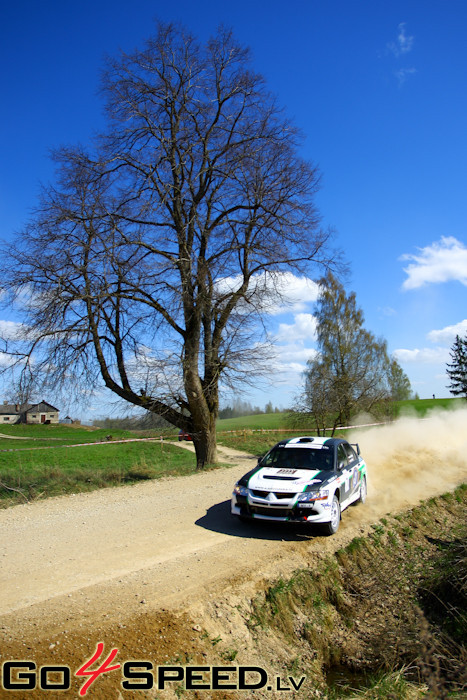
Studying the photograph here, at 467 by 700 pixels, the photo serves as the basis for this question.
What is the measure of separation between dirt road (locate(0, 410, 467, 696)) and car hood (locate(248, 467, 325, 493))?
0.96 meters

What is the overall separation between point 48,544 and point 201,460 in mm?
10498

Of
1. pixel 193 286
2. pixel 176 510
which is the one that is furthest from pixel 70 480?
pixel 193 286

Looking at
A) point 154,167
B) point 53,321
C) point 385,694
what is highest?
point 154,167

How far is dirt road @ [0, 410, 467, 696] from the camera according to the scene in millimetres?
5945

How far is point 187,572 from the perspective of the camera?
7086 millimetres

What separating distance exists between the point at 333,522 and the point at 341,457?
1.71 metres

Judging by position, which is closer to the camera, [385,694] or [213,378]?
[385,694]

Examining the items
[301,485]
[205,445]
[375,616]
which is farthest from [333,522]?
[205,445]

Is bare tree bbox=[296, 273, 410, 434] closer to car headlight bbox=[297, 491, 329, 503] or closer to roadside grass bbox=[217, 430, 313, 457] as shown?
roadside grass bbox=[217, 430, 313, 457]

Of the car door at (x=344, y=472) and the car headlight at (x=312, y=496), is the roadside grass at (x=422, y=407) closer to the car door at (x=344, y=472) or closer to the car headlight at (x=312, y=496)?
the car door at (x=344, y=472)

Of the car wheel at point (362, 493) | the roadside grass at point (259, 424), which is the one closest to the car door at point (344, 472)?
the car wheel at point (362, 493)

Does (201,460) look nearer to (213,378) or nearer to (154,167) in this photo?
(213,378)

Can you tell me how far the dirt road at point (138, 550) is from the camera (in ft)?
19.5

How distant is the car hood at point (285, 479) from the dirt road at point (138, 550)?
963 millimetres
